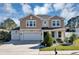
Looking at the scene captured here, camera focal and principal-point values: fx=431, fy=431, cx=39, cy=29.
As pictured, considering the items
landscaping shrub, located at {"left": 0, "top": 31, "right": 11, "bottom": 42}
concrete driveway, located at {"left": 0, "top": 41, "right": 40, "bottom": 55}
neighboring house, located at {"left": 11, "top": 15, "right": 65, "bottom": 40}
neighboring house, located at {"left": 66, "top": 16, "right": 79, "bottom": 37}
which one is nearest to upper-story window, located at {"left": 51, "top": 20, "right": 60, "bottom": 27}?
neighboring house, located at {"left": 11, "top": 15, "right": 65, "bottom": 40}

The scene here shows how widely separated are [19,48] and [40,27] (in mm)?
1028

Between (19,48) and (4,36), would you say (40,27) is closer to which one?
(19,48)

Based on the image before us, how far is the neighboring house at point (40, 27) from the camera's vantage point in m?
14.9

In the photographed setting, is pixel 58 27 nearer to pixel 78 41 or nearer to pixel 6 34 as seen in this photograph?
pixel 78 41

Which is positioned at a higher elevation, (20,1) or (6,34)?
(20,1)

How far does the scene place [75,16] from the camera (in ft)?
48.6

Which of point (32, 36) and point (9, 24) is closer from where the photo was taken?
point (9, 24)

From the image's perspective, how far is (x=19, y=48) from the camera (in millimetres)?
14906

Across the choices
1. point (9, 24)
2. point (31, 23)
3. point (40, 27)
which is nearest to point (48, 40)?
point (40, 27)

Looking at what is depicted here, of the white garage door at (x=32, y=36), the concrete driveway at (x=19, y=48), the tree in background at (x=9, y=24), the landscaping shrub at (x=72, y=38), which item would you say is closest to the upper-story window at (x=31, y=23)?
the white garage door at (x=32, y=36)

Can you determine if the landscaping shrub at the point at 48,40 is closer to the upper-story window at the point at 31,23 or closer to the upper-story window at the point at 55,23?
the upper-story window at the point at 55,23

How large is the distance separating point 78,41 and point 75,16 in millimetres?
876
